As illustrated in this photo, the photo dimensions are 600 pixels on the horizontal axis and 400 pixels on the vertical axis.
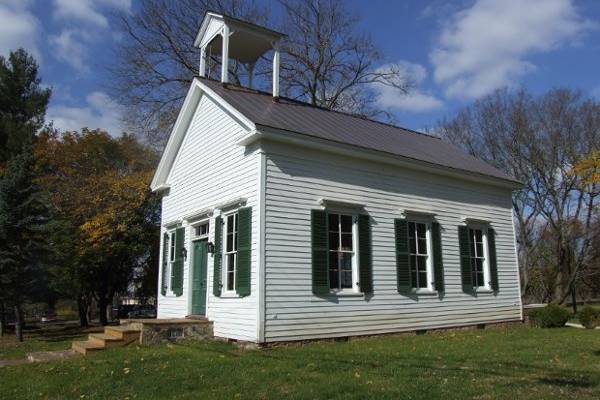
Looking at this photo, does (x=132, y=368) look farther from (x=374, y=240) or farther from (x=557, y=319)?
(x=557, y=319)

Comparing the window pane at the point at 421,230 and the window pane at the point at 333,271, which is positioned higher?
the window pane at the point at 421,230

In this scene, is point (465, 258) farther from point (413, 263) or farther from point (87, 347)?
point (87, 347)

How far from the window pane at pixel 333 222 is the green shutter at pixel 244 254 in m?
2.03

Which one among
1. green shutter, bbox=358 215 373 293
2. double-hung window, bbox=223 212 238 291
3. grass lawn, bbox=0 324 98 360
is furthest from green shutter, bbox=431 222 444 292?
grass lawn, bbox=0 324 98 360

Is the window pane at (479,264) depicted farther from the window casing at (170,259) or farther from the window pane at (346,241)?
the window casing at (170,259)

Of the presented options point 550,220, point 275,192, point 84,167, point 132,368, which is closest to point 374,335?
point 275,192

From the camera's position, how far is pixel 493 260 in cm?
1552

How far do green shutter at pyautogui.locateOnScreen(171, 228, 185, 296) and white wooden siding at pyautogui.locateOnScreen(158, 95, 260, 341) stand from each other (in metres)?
0.21

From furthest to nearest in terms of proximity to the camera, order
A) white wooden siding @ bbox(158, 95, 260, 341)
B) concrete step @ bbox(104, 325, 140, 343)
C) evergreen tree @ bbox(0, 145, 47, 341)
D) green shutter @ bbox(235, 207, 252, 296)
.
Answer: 1. evergreen tree @ bbox(0, 145, 47, 341)
2. concrete step @ bbox(104, 325, 140, 343)
3. white wooden siding @ bbox(158, 95, 260, 341)
4. green shutter @ bbox(235, 207, 252, 296)

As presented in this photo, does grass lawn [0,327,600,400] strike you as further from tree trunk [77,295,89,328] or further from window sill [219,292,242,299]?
tree trunk [77,295,89,328]

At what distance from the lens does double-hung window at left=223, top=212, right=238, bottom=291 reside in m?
11.7

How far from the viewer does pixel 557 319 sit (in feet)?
48.2

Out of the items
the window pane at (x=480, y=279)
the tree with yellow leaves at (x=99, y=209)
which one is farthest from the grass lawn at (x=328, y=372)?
the tree with yellow leaves at (x=99, y=209)

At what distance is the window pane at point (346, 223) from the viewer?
12.2m
